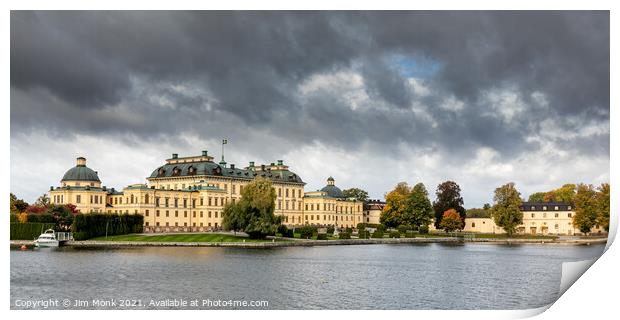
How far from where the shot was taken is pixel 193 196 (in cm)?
7606

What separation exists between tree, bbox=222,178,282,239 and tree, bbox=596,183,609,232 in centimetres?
2410

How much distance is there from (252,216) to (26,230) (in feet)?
50.7

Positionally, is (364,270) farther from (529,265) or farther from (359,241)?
(359,241)

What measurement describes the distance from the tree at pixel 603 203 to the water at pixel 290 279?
1934mm

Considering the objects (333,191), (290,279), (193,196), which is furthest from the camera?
(333,191)

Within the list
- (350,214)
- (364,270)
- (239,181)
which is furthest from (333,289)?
(350,214)

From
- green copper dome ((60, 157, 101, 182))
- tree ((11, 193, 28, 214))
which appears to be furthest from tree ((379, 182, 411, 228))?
tree ((11, 193, 28, 214))

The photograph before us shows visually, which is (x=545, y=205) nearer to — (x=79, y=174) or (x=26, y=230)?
(x=79, y=174)

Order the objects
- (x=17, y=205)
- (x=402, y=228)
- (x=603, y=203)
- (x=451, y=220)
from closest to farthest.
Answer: (x=603, y=203) → (x=17, y=205) → (x=402, y=228) → (x=451, y=220)

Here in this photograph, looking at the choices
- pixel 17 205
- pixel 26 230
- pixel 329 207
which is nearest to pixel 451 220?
pixel 329 207

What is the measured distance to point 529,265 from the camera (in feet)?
138

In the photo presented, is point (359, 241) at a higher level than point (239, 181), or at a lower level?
lower

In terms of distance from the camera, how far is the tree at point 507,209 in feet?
234
